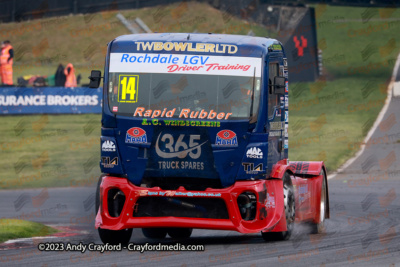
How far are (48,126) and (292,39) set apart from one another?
511 inches

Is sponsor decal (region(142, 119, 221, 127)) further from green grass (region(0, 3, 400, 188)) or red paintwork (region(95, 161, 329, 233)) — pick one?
green grass (region(0, 3, 400, 188))

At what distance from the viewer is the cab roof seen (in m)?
11.5

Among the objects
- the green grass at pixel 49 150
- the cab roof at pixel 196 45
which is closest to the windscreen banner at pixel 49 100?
the green grass at pixel 49 150

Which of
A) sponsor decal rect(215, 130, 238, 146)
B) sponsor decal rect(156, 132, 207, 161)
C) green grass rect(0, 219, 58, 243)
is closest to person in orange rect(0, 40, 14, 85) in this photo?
green grass rect(0, 219, 58, 243)

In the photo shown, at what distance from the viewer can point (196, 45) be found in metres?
11.6

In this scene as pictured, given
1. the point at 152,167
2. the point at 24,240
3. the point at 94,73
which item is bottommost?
the point at 24,240

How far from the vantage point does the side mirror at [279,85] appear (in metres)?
11.4

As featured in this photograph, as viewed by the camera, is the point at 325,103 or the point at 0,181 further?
the point at 325,103

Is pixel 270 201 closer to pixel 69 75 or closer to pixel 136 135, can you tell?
pixel 136 135

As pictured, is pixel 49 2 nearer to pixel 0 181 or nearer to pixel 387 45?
pixel 387 45

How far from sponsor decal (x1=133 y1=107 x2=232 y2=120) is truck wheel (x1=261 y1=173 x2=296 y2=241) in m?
1.48

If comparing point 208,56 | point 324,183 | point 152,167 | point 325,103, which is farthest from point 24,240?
point 325,103

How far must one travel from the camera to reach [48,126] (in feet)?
97.0

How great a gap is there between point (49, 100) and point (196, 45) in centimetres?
1880
